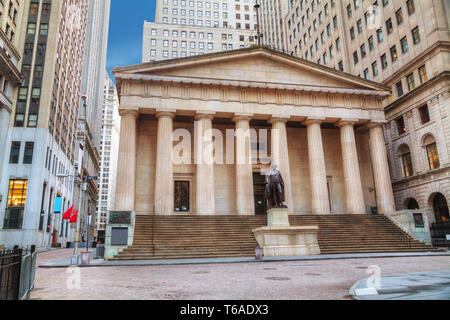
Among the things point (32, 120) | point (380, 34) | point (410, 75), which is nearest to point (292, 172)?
point (410, 75)

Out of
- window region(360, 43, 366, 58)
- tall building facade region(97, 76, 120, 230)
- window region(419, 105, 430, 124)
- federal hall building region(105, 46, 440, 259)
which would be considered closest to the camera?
federal hall building region(105, 46, 440, 259)

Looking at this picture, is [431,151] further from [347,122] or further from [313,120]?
[313,120]

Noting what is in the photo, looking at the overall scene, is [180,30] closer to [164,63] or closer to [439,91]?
[164,63]

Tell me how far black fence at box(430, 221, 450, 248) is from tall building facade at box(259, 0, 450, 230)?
142 cm

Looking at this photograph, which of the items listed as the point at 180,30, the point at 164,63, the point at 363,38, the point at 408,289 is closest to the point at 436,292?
the point at 408,289

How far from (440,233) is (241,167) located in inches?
781

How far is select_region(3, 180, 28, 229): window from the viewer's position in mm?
41594

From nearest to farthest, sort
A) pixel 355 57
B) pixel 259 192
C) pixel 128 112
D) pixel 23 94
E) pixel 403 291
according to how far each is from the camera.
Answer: pixel 403 291 < pixel 128 112 < pixel 259 192 < pixel 23 94 < pixel 355 57

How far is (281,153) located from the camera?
1268 inches

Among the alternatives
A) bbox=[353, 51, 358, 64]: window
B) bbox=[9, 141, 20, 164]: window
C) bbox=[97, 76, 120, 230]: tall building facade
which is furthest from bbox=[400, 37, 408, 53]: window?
bbox=[97, 76, 120, 230]: tall building facade

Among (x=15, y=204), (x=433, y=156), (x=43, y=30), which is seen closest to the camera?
(x=433, y=156)

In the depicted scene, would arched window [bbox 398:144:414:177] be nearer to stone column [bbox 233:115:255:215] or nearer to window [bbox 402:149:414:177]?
window [bbox 402:149:414:177]

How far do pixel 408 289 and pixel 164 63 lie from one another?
28134 mm
